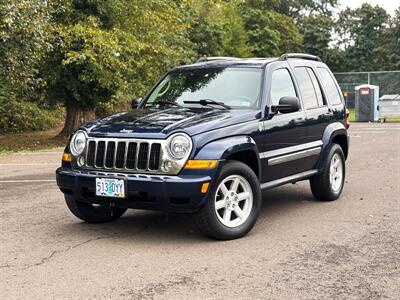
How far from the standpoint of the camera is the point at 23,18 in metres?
14.0

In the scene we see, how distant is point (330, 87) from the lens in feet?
27.1

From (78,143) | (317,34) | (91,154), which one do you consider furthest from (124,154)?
(317,34)

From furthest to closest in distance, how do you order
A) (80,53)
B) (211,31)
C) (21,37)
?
(211,31)
(80,53)
(21,37)

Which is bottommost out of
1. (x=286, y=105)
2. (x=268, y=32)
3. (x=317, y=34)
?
(x=286, y=105)

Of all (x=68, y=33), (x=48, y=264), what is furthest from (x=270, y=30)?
(x=48, y=264)

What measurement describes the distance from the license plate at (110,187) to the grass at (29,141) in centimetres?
1225

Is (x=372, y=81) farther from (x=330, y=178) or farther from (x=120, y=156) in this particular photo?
(x=120, y=156)

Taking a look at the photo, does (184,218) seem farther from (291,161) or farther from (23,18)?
(23,18)

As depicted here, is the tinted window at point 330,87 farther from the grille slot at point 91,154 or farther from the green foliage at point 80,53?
the green foliage at point 80,53

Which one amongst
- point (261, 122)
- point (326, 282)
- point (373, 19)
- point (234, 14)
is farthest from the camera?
point (373, 19)

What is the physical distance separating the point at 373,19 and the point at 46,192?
55.5 m

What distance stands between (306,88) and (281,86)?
66cm

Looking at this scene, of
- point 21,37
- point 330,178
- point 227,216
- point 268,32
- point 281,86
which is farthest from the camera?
point 268,32

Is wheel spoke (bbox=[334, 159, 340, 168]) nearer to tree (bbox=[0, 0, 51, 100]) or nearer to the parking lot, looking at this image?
the parking lot
